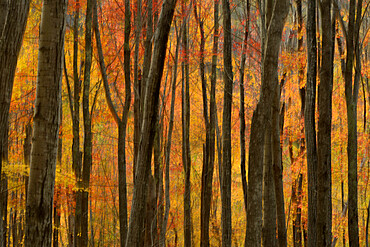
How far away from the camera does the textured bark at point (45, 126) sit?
2914 mm

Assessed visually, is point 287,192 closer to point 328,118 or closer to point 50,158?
point 328,118

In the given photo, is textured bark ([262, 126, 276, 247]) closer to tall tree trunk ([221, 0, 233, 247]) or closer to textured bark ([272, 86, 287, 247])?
textured bark ([272, 86, 287, 247])

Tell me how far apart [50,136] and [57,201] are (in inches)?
333

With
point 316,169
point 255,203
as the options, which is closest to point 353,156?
point 316,169

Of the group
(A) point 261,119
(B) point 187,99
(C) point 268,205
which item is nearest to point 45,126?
(A) point 261,119

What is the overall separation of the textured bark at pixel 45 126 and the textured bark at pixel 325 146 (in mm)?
4117

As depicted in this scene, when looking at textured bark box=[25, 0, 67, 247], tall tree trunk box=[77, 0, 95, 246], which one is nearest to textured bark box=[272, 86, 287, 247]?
textured bark box=[25, 0, 67, 247]

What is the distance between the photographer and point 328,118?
18.3ft

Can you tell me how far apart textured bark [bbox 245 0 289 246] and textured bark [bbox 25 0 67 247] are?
6.81ft

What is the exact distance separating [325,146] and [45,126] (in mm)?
4240

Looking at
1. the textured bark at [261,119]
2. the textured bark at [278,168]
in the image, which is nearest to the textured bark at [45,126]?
the textured bark at [261,119]

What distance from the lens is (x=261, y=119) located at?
153 inches

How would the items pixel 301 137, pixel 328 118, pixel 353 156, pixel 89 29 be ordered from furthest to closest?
pixel 301 137 < pixel 89 29 < pixel 353 156 < pixel 328 118

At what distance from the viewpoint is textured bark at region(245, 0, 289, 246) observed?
390 cm
